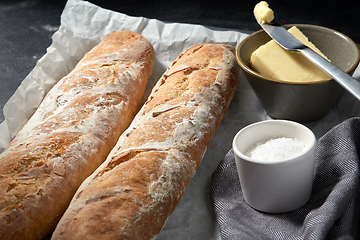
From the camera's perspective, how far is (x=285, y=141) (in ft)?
4.30

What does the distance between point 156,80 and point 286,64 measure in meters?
0.85

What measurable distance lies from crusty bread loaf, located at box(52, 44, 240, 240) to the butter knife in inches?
11.2

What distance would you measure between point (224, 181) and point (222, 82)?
54cm

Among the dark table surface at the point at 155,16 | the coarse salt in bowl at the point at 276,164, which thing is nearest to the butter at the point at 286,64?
the coarse salt in bowl at the point at 276,164

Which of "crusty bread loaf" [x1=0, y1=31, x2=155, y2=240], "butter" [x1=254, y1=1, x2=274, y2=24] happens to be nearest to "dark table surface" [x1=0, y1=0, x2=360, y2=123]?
"crusty bread loaf" [x1=0, y1=31, x2=155, y2=240]

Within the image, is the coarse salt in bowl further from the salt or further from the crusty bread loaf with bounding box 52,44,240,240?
the crusty bread loaf with bounding box 52,44,240,240

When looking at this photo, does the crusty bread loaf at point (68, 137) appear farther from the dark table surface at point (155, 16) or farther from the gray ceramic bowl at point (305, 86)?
the dark table surface at point (155, 16)

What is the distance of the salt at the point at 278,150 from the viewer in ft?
4.14

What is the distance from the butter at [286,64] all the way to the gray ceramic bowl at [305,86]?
49 millimetres

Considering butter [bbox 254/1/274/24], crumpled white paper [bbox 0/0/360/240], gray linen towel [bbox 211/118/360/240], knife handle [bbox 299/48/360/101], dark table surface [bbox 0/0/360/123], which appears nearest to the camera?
gray linen towel [bbox 211/118/360/240]

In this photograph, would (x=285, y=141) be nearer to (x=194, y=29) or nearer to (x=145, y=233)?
(x=145, y=233)

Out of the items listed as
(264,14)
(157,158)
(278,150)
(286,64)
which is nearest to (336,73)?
(286,64)

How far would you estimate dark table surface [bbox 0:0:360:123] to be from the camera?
2.81 m

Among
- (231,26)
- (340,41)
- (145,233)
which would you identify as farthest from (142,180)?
(231,26)
